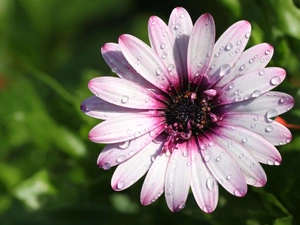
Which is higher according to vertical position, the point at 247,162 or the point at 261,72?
the point at 261,72

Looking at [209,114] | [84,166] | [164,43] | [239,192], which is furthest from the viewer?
[84,166]

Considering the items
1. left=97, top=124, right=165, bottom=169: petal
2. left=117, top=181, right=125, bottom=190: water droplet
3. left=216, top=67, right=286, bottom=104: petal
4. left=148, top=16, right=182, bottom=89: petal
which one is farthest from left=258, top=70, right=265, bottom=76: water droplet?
left=117, top=181, right=125, bottom=190: water droplet

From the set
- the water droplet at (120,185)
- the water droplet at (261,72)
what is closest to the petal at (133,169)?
the water droplet at (120,185)

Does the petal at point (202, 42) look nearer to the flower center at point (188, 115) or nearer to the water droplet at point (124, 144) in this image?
the flower center at point (188, 115)

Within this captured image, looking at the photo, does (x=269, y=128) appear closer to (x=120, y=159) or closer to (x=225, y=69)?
(x=225, y=69)

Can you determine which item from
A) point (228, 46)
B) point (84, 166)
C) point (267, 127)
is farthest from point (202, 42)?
point (84, 166)

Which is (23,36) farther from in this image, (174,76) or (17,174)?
(174,76)

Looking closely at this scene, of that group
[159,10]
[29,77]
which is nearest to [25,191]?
[29,77]
